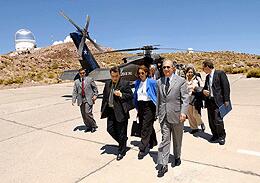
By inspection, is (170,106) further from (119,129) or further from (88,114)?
(88,114)

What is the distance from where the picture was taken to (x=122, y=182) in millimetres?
3605

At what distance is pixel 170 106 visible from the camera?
151 inches

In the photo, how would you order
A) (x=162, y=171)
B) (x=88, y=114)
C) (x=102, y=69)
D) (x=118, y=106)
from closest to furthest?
(x=162, y=171), (x=118, y=106), (x=88, y=114), (x=102, y=69)

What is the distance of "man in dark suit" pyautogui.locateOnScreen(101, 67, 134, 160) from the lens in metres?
4.62

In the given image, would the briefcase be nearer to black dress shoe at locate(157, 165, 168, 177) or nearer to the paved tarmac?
the paved tarmac

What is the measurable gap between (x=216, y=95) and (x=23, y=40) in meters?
83.7

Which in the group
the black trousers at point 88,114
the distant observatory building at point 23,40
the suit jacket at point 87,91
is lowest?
the black trousers at point 88,114

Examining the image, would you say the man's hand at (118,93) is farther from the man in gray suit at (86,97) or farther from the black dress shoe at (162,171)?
the man in gray suit at (86,97)

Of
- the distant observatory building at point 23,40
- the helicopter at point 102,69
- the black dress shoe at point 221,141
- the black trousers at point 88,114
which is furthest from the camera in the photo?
the distant observatory building at point 23,40

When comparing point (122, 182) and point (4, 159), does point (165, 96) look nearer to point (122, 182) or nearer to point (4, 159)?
point (122, 182)

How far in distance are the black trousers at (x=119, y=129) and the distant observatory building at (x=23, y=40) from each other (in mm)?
80548

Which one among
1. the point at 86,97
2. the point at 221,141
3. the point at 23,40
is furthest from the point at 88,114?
the point at 23,40

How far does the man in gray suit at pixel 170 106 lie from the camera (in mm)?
3814

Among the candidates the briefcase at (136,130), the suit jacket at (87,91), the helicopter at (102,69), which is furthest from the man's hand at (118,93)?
the helicopter at (102,69)
